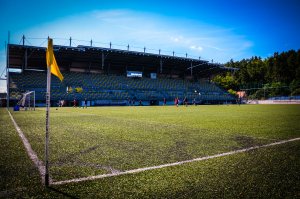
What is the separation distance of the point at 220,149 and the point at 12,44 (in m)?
41.9

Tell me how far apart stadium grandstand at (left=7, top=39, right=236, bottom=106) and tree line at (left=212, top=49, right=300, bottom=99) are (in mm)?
17137

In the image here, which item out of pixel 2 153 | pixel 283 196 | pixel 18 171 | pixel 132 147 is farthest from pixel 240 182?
pixel 2 153

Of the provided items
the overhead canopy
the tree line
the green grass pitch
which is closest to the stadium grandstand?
the overhead canopy

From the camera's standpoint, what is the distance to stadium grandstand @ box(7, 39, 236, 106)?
38.6 m

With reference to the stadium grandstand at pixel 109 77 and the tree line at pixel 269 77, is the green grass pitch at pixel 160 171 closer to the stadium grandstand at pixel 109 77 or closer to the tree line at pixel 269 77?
the stadium grandstand at pixel 109 77

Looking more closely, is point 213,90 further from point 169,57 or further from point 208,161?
point 208,161

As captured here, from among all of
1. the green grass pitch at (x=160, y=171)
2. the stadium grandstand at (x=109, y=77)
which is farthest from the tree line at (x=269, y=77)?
the green grass pitch at (x=160, y=171)

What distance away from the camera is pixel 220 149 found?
4602 millimetres

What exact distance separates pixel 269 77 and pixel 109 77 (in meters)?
67.9

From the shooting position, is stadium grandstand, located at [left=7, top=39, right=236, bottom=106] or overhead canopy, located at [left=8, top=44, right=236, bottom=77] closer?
stadium grandstand, located at [left=7, top=39, right=236, bottom=106]

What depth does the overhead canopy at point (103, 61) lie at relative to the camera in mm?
40781

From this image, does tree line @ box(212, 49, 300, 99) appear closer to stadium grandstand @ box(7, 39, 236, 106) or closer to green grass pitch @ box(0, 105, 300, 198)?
stadium grandstand @ box(7, 39, 236, 106)

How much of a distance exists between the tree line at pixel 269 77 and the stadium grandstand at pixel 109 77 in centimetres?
1714

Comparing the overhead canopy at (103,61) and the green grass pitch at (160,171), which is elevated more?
the overhead canopy at (103,61)
